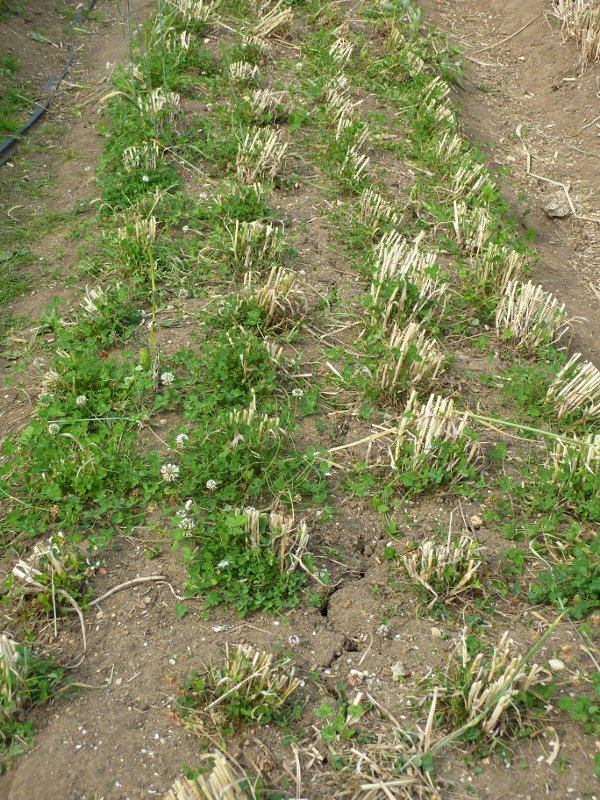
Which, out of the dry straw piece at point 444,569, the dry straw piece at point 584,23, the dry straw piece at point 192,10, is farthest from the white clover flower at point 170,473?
the dry straw piece at point 584,23

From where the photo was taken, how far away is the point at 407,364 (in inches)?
170

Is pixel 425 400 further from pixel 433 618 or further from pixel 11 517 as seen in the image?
pixel 11 517

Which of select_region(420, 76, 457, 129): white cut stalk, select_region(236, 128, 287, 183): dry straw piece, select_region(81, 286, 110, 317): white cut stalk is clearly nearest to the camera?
select_region(81, 286, 110, 317): white cut stalk

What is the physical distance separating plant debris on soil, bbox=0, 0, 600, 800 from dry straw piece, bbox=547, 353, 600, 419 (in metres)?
0.02

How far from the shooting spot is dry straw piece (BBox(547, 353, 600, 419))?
4250 millimetres

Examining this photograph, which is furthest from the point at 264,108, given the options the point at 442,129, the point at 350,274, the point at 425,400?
the point at 425,400

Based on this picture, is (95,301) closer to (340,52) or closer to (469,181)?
(469,181)

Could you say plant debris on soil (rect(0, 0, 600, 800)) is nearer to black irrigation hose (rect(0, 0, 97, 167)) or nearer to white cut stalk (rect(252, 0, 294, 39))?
black irrigation hose (rect(0, 0, 97, 167))

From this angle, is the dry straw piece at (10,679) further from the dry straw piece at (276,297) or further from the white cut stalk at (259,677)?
the dry straw piece at (276,297)

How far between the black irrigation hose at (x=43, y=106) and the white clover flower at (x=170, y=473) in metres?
3.71

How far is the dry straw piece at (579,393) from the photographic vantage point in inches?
167

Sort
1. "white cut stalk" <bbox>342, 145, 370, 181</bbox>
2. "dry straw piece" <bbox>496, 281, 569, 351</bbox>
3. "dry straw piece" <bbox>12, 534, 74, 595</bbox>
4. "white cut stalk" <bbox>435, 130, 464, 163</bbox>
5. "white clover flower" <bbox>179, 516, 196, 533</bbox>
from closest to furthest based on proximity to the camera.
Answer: "dry straw piece" <bbox>12, 534, 74, 595</bbox> → "white clover flower" <bbox>179, 516, 196, 533</bbox> → "dry straw piece" <bbox>496, 281, 569, 351</bbox> → "white cut stalk" <bbox>342, 145, 370, 181</bbox> → "white cut stalk" <bbox>435, 130, 464, 163</bbox>

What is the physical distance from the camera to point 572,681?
10.0 feet

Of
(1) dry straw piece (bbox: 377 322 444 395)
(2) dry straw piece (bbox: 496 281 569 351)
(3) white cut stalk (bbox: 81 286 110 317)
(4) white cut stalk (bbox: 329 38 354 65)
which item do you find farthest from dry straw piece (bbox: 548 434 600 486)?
(4) white cut stalk (bbox: 329 38 354 65)
